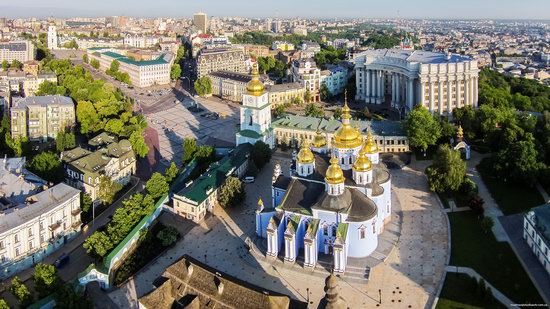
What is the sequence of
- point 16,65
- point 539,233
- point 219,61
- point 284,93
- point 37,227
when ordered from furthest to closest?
point 219,61, point 16,65, point 284,93, point 37,227, point 539,233

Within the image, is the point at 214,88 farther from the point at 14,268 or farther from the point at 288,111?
the point at 14,268

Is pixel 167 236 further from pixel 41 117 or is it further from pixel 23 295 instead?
pixel 41 117

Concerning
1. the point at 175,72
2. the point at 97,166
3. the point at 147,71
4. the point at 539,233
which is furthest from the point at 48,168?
the point at 175,72

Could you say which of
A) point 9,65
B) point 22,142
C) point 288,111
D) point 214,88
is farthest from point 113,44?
point 22,142

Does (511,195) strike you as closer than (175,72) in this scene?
Yes

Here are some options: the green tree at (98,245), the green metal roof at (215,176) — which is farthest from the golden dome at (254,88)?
the green tree at (98,245)
